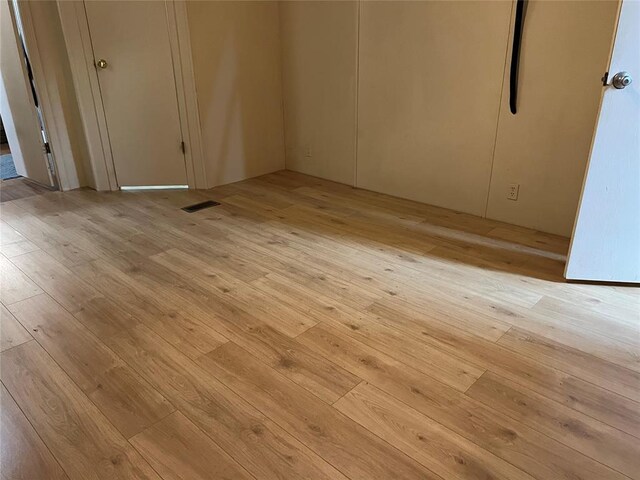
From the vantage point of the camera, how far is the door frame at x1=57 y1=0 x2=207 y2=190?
11.2 feet

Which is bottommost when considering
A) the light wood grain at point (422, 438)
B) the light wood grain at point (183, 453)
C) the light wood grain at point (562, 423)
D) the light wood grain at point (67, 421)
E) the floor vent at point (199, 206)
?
the floor vent at point (199, 206)

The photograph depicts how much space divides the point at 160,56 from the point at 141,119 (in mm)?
511

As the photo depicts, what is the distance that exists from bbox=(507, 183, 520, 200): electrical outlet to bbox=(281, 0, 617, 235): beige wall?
3 centimetres

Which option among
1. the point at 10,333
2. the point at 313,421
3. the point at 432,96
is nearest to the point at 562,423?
the point at 313,421

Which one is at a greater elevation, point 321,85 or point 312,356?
point 321,85

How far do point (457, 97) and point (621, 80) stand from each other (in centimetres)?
120

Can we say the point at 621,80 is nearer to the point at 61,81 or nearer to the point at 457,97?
the point at 457,97

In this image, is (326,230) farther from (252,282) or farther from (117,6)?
(117,6)

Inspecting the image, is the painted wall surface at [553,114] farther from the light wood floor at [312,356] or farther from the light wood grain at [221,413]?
the light wood grain at [221,413]

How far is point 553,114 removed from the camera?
2.78 metres

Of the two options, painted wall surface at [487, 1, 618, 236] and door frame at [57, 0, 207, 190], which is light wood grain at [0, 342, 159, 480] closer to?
door frame at [57, 0, 207, 190]

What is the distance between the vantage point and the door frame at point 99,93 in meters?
3.40

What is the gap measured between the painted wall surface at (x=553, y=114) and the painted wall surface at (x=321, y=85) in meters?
1.28

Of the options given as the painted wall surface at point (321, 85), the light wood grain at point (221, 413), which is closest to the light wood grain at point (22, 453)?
the light wood grain at point (221, 413)
